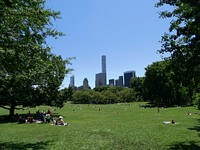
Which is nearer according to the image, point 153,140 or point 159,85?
point 153,140

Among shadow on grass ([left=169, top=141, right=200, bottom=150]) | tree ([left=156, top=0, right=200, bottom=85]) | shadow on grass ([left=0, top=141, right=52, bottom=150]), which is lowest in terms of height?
shadow on grass ([left=0, top=141, right=52, bottom=150])

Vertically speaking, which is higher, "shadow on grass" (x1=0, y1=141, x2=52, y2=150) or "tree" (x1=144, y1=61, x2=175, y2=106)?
"tree" (x1=144, y1=61, x2=175, y2=106)

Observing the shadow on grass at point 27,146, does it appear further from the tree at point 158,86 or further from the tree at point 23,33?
the tree at point 158,86

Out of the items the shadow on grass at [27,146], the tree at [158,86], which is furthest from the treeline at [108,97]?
the shadow on grass at [27,146]

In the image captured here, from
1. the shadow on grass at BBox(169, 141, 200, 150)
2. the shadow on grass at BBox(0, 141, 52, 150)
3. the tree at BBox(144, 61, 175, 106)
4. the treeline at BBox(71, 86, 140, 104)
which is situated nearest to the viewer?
the shadow on grass at BBox(169, 141, 200, 150)

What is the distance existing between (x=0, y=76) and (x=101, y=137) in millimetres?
9321

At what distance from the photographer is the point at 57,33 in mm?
17297

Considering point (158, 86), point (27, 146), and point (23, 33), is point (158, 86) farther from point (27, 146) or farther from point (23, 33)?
point (23, 33)

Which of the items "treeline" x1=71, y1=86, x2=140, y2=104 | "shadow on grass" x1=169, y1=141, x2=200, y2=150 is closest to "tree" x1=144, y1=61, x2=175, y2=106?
"treeline" x1=71, y1=86, x2=140, y2=104

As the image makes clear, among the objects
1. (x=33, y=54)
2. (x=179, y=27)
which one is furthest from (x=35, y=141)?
(x=179, y=27)

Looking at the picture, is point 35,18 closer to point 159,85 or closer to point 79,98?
point 159,85

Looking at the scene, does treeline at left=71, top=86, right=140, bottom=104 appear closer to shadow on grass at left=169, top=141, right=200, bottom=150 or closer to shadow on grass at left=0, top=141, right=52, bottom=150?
shadow on grass at left=169, top=141, right=200, bottom=150

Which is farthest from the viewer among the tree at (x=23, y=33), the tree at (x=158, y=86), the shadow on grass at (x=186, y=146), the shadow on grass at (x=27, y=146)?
the tree at (x=158, y=86)

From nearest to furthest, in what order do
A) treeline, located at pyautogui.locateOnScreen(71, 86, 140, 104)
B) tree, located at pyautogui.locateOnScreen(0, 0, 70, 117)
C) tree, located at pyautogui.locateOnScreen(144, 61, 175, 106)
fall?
tree, located at pyautogui.locateOnScreen(0, 0, 70, 117) → tree, located at pyautogui.locateOnScreen(144, 61, 175, 106) → treeline, located at pyautogui.locateOnScreen(71, 86, 140, 104)
